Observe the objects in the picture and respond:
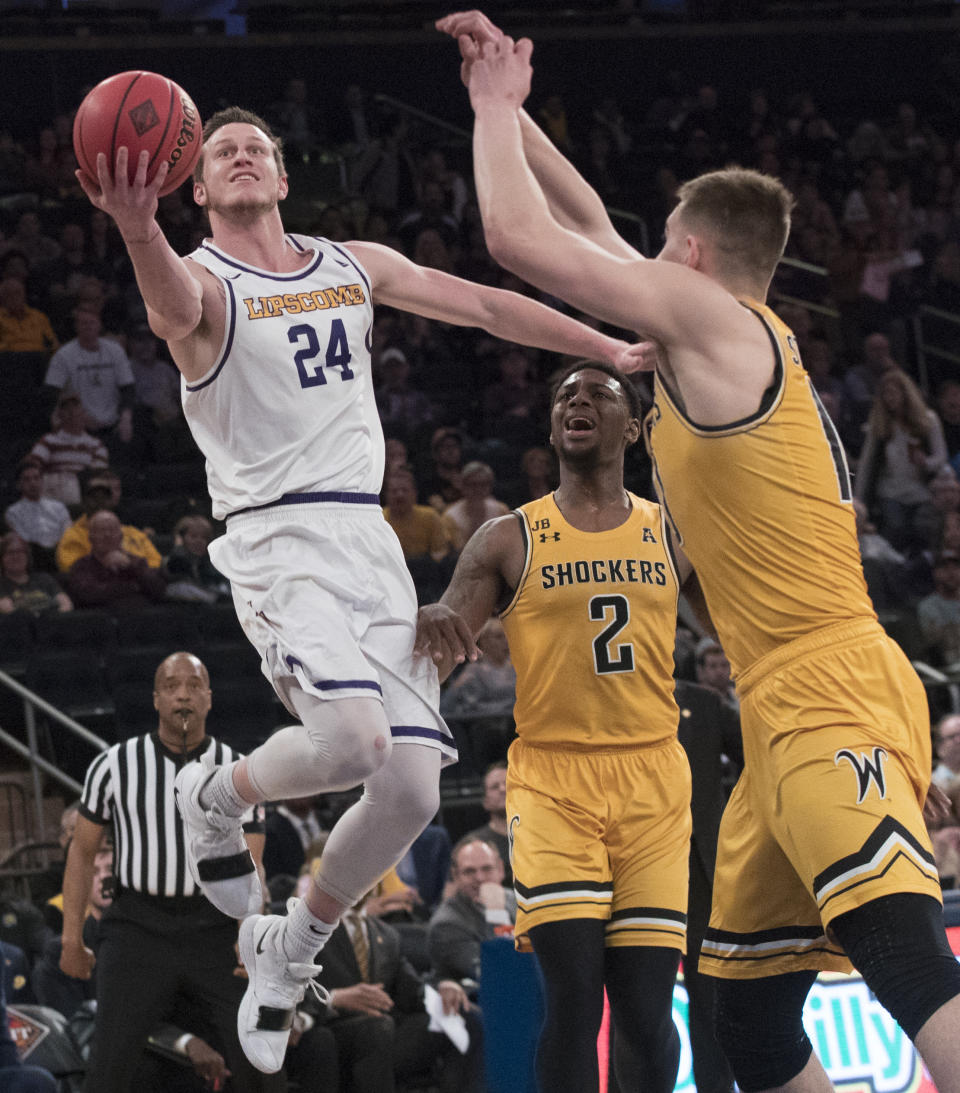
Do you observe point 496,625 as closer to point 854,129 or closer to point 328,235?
point 328,235

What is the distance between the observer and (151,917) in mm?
6727

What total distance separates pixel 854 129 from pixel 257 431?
1652 centimetres

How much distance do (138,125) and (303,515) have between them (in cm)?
112

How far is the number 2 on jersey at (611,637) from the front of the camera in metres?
4.93

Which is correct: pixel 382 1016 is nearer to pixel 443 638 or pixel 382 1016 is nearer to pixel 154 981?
pixel 154 981

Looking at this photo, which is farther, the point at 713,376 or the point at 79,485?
the point at 79,485

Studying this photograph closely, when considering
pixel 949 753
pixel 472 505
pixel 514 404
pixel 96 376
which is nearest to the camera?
pixel 949 753

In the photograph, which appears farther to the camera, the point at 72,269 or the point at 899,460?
the point at 72,269

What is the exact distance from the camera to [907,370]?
51.0 feet

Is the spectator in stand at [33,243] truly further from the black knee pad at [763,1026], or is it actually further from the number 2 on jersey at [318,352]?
the black knee pad at [763,1026]

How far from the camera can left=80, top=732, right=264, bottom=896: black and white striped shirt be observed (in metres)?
6.71

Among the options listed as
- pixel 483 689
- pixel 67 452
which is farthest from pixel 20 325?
pixel 483 689

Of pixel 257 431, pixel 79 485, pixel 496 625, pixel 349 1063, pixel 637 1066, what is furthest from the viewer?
pixel 79 485

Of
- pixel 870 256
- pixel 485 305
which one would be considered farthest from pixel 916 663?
pixel 485 305
